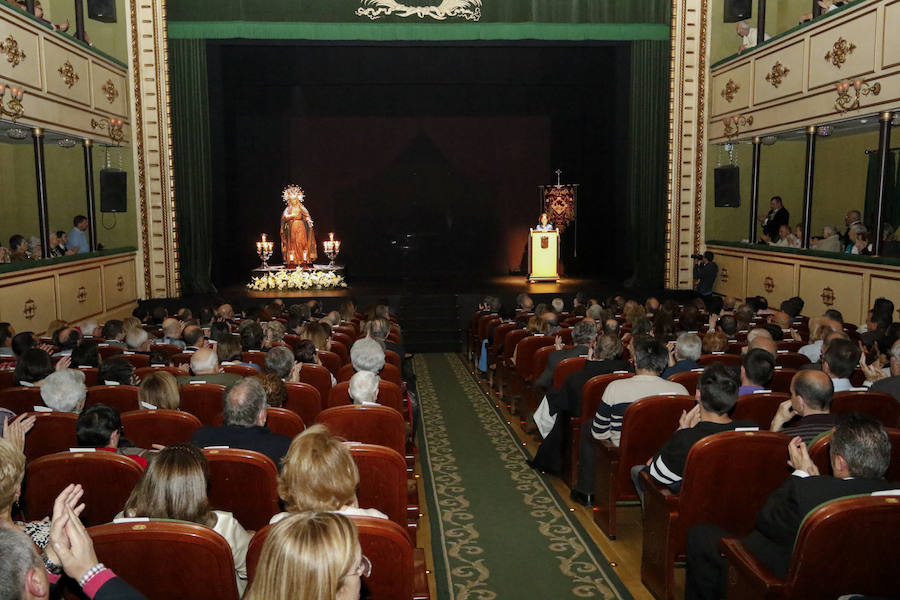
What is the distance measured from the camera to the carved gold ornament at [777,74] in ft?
35.3

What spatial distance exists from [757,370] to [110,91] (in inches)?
415

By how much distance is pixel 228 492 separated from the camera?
9.52 ft

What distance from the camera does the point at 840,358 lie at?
13.5 ft

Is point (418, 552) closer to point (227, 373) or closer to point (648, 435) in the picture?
point (648, 435)

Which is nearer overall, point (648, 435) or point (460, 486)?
point (648, 435)

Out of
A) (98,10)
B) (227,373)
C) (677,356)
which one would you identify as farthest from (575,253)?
(227,373)

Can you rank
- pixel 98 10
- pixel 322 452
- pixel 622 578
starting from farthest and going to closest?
pixel 98 10
pixel 622 578
pixel 322 452

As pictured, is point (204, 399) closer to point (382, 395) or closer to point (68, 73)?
point (382, 395)

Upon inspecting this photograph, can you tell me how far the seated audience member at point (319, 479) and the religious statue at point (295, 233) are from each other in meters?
11.9

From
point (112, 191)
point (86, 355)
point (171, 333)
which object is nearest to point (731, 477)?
point (86, 355)

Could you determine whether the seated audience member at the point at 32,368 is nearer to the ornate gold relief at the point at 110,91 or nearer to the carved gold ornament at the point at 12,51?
the carved gold ornament at the point at 12,51

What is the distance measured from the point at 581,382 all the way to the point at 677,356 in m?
0.79

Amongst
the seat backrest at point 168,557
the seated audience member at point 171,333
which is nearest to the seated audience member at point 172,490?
the seat backrest at point 168,557

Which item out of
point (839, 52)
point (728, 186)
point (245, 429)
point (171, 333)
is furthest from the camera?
point (728, 186)
